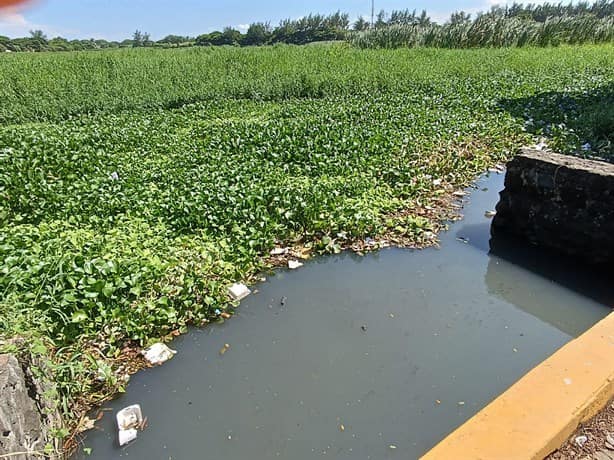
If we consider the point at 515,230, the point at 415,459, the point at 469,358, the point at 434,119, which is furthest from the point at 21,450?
the point at 434,119

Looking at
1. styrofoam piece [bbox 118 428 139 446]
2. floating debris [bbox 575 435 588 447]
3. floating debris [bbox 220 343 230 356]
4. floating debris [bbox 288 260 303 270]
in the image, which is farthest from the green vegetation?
styrofoam piece [bbox 118 428 139 446]

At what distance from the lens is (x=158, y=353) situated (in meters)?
2.28

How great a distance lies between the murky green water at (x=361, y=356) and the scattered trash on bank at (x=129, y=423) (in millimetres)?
42

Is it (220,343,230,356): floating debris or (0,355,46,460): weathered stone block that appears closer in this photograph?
(0,355,46,460): weathered stone block

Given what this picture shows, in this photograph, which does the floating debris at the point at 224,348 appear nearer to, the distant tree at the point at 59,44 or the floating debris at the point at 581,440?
the floating debris at the point at 581,440

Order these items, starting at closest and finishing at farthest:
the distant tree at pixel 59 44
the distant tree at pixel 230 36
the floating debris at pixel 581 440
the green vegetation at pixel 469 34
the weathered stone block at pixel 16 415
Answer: the weathered stone block at pixel 16 415 → the floating debris at pixel 581 440 → the green vegetation at pixel 469 34 → the distant tree at pixel 59 44 → the distant tree at pixel 230 36

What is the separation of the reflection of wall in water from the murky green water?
0.4 inches

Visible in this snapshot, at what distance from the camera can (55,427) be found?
68.4 inches

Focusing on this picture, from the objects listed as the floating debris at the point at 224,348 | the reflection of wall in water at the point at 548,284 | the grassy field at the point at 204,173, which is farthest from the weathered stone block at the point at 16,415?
the reflection of wall in water at the point at 548,284

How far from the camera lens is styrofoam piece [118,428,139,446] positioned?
181 centimetres

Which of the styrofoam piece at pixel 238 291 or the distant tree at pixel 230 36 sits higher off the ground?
the distant tree at pixel 230 36

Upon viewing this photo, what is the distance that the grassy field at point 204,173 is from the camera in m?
2.33

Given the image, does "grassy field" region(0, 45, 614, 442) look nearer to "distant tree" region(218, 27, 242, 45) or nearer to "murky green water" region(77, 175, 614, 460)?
"murky green water" region(77, 175, 614, 460)

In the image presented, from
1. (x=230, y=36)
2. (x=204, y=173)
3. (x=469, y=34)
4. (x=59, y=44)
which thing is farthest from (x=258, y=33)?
(x=204, y=173)
